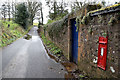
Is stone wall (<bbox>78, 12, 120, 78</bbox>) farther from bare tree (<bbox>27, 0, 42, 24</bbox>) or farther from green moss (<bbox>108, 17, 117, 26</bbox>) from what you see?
bare tree (<bbox>27, 0, 42, 24</bbox>)

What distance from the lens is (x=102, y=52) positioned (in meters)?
3.36

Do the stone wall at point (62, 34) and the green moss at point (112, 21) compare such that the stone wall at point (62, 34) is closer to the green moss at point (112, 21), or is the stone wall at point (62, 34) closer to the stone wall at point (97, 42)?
the stone wall at point (97, 42)

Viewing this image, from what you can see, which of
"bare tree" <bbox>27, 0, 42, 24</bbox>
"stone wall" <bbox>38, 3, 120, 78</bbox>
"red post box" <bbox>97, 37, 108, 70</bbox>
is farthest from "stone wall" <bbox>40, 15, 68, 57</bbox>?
"bare tree" <bbox>27, 0, 42, 24</bbox>

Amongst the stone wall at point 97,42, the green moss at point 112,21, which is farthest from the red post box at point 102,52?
the green moss at point 112,21

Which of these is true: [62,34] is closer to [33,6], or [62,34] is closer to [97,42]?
[97,42]

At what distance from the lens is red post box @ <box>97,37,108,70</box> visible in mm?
3207

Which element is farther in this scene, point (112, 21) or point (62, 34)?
point (62, 34)

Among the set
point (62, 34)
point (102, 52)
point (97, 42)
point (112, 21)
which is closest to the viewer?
point (112, 21)

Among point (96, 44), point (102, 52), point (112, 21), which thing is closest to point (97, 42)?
point (96, 44)

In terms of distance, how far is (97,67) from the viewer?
12.0ft

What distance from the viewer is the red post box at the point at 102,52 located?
3207 millimetres

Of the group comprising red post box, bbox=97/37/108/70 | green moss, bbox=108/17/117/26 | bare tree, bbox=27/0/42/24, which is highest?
bare tree, bbox=27/0/42/24

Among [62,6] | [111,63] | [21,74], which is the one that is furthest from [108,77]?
[62,6]

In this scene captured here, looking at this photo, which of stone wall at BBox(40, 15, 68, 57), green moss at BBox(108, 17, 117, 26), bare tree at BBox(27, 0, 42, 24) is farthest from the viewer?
bare tree at BBox(27, 0, 42, 24)
